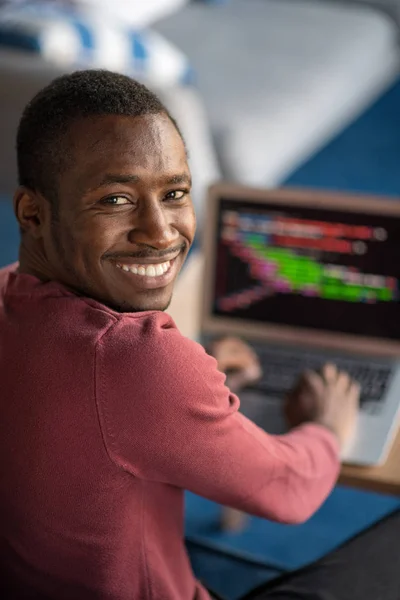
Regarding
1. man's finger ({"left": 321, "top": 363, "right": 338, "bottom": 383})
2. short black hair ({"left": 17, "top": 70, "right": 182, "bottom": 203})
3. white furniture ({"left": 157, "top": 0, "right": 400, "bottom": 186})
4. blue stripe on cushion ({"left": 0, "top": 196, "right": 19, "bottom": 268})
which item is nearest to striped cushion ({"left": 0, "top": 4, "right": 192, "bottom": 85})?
white furniture ({"left": 157, "top": 0, "right": 400, "bottom": 186})

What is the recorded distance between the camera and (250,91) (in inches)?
126

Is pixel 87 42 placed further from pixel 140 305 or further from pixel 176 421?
pixel 176 421

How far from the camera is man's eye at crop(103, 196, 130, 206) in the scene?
2.69ft

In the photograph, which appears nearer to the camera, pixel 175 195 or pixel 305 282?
pixel 175 195

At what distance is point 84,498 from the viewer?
0.85 meters

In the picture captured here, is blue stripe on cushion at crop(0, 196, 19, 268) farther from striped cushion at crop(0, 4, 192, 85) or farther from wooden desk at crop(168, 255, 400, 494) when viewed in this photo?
striped cushion at crop(0, 4, 192, 85)

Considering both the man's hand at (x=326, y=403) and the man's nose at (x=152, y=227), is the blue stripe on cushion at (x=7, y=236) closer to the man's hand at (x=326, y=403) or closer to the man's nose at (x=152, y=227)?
the man's hand at (x=326, y=403)

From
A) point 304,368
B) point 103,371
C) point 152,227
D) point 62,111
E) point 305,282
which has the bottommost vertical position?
point 304,368

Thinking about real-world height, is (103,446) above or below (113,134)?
below

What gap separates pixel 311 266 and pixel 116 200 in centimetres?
78

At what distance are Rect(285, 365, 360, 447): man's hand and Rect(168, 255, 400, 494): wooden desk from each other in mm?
54

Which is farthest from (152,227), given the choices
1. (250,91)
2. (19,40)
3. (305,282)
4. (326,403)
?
(250,91)

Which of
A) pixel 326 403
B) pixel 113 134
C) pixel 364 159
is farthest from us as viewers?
pixel 364 159

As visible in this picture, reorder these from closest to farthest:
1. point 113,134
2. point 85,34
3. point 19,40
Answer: point 113,134
point 19,40
point 85,34
